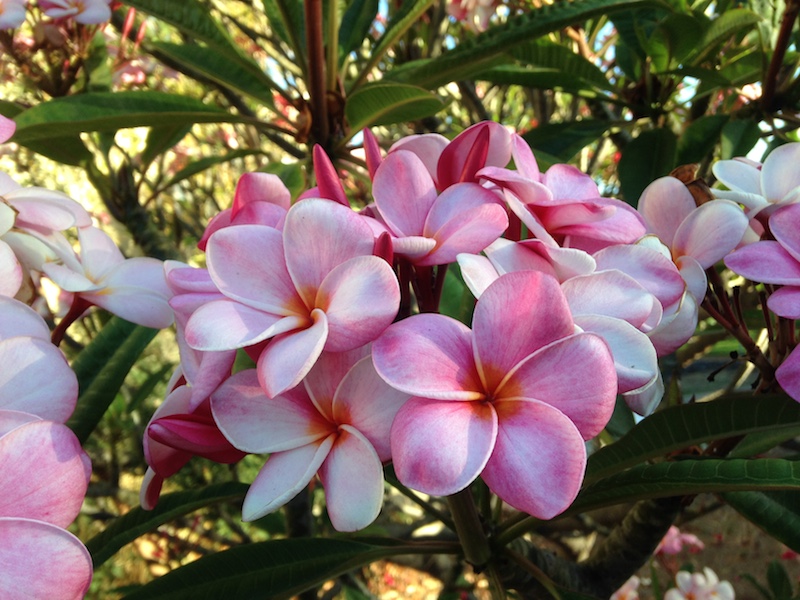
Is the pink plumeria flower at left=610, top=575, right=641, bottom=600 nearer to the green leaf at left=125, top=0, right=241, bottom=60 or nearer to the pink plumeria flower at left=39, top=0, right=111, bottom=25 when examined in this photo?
the green leaf at left=125, top=0, right=241, bottom=60

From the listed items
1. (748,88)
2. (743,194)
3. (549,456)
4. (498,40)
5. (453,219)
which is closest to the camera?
(549,456)

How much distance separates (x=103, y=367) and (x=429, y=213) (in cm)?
52

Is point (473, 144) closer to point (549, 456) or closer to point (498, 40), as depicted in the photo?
point (549, 456)

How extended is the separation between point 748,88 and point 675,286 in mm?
1563

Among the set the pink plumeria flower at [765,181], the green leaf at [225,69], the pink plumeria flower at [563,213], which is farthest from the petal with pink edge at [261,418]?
the green leaf at [225,69]

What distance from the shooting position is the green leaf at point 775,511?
0.72 metres

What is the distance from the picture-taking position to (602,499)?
0.73 m

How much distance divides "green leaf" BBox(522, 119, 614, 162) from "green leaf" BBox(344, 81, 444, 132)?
15.0 inches

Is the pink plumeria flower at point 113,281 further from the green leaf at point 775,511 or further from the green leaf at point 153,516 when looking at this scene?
the green leaf at point 775,511

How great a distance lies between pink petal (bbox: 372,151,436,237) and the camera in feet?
1.88

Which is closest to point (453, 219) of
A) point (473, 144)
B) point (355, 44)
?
point (473, 144)

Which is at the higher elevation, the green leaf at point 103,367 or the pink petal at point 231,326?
the pink petal at point 231,326

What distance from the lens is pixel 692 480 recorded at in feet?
2.02

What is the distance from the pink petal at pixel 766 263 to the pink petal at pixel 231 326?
0.40m
